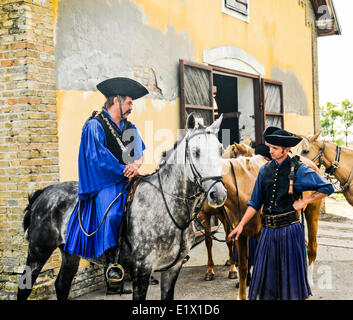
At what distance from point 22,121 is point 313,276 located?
4697 mm

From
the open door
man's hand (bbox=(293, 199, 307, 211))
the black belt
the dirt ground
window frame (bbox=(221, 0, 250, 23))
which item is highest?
window frame (bbox=(221, 0, 250, 23))

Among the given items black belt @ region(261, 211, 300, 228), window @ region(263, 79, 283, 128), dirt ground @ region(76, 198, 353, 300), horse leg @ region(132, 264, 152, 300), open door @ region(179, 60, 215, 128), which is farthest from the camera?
window @ region(263, 79, 283, 128)

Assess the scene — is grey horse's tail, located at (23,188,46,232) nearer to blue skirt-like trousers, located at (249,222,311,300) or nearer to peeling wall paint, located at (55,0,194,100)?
peeling wall paint, located at (55,0,194,100)

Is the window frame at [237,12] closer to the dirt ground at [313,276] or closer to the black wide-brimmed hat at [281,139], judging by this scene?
the dirt ground at [313,276]

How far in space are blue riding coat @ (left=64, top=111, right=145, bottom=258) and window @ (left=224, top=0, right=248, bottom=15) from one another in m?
5.94

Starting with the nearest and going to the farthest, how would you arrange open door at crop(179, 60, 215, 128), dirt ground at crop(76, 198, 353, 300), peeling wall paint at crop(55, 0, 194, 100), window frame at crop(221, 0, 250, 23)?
1. peeling wall paint at crop(55, 0, 194, 100)
2. dirt ground at crop(76, 198, 353, 300)
3. open door at crop(179, 60, 215, 128)
4. window frame at crop(221, 0, 250, 23)

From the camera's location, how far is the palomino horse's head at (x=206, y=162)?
3.36 m

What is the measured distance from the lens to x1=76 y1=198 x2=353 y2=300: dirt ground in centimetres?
549

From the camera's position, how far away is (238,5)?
8.95 metres

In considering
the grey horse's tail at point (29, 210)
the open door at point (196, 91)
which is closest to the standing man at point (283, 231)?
the grey horse's tail at point (29, 210)

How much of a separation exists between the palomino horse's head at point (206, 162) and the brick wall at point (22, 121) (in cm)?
219

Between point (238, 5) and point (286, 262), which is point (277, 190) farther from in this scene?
point (238, 5)

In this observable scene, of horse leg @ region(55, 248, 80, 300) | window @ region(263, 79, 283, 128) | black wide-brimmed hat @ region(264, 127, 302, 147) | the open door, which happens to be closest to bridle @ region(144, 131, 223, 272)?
black wide-brimmed hat @ region(264, 127, 302, 147)

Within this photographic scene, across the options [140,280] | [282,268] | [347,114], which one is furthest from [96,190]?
[347,114]
